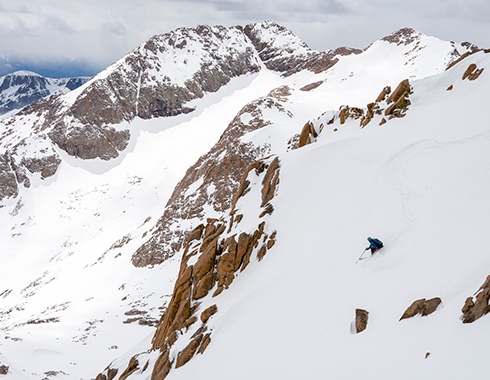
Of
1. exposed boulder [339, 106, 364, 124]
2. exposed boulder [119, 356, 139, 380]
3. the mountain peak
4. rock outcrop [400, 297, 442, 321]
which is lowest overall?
exposed boulder [119, 356, 139, 380]

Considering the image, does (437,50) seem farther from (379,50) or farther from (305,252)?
(305,252)

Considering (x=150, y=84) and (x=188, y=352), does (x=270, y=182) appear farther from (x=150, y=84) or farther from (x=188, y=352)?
(x=150, y=84)

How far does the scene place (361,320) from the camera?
10562mm

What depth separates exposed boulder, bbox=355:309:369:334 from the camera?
34.3 feet

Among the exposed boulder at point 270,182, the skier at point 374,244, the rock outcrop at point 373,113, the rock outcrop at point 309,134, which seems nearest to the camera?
the skier at point 374,244

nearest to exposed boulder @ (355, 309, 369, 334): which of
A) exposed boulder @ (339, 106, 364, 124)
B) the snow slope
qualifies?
the snow slope

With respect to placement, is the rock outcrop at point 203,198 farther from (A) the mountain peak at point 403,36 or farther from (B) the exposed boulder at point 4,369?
(A) the mountain peak at point 403,36

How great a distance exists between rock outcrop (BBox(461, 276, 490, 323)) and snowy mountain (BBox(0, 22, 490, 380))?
4 centimetres

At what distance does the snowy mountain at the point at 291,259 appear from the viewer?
10289 mm

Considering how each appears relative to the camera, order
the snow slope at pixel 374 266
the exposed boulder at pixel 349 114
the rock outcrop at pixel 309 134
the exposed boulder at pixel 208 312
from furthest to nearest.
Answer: the rock outcrop at pixel 309 134 < the exposed boulder at pixel 349 114 < the exposed boulder at pixel 208 312 < the snow slope at pixel 374 266

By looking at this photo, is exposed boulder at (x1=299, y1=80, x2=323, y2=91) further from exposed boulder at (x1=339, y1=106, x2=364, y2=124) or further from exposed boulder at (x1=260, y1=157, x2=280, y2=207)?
exposed boulder at (x1=260, y1=157, x2=280, y2=207)

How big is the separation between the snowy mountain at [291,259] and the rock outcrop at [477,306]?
0.14 feet

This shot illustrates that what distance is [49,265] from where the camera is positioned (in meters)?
74.6

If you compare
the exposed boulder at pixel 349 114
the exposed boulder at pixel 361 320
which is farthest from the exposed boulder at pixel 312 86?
the exposed boulder at pixel 361 320
